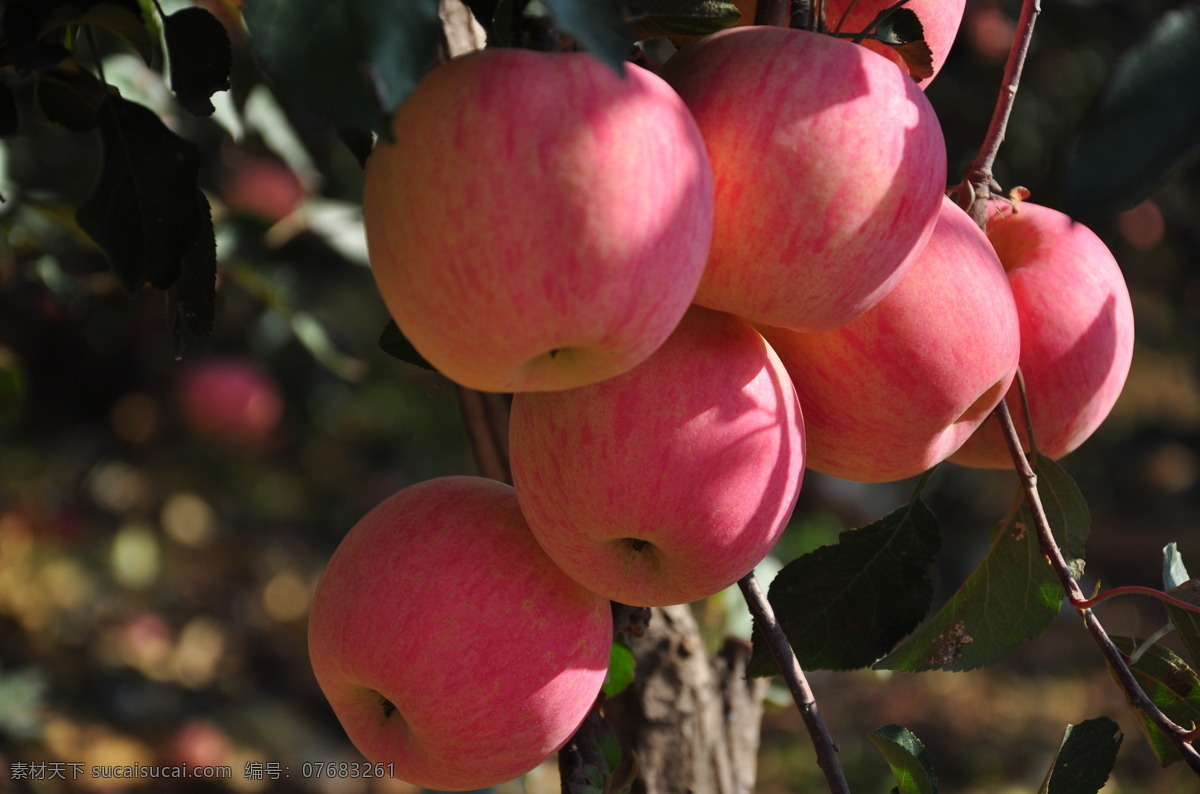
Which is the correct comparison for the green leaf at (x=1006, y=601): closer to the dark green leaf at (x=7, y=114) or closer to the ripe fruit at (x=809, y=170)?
the ripe fruit at (x=809, y=170)

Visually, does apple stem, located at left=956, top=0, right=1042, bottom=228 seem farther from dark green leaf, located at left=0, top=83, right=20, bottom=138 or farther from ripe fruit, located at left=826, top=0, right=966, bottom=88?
dark green leaf, located at left=0, top=83, right=20, bottom=138

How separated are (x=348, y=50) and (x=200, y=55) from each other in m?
0.20

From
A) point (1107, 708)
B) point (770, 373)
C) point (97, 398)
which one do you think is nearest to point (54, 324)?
point (97, 398)

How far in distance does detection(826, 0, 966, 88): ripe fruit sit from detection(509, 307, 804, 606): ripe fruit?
0.68ft

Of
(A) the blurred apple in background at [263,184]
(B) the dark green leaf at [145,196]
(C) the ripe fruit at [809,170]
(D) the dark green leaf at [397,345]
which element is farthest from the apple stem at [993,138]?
(A) the blurred apple in background at [263,184]

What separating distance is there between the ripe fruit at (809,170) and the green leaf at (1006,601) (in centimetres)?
30

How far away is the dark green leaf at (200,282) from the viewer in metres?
0.61

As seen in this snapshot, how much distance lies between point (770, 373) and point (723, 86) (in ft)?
0.51

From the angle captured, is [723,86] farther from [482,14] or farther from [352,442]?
[352,442]

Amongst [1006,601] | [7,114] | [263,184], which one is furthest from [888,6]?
[263,184]

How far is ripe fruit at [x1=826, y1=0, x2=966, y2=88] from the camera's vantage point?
0.62 metres

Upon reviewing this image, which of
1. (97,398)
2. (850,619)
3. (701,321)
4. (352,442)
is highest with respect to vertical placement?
(701,321)

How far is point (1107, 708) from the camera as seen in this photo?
3020 mm

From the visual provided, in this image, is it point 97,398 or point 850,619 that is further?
point 97,398
